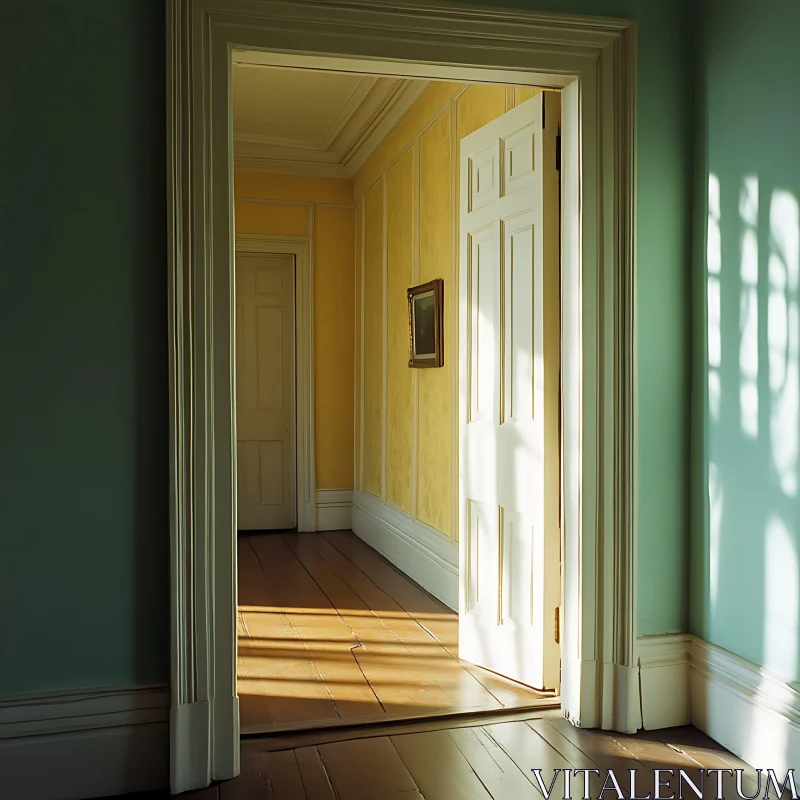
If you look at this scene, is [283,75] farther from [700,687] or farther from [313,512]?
[700,687]

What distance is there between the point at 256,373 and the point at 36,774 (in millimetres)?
5116

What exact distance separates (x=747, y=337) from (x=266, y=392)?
5.26m

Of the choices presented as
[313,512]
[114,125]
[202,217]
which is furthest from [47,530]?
[313,512]

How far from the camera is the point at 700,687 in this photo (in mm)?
3113

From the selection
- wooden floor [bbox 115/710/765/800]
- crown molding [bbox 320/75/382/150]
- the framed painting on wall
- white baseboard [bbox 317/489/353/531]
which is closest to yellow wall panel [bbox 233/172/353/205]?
crown molding [bbox 320/75/382/150]

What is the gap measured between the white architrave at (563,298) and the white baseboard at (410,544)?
1795 millimetres

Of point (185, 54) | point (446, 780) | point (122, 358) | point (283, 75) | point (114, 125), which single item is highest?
point (283, 75)

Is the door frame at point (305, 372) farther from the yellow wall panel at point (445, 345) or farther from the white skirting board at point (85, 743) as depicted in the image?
the white skirting board at point (85, 743)

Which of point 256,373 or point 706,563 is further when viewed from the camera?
point 256,373

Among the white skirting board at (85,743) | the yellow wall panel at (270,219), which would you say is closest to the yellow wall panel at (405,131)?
the yellow wall panel at (270,219)

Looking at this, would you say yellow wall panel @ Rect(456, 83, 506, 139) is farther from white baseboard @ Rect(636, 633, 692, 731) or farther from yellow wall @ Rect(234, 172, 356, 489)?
yellow wall @ Rect(234, 172, 356, 489)

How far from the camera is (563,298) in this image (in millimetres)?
3199

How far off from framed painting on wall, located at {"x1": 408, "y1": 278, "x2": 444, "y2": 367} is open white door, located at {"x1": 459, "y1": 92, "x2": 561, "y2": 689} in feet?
3.55

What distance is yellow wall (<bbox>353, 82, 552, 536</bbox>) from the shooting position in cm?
495
